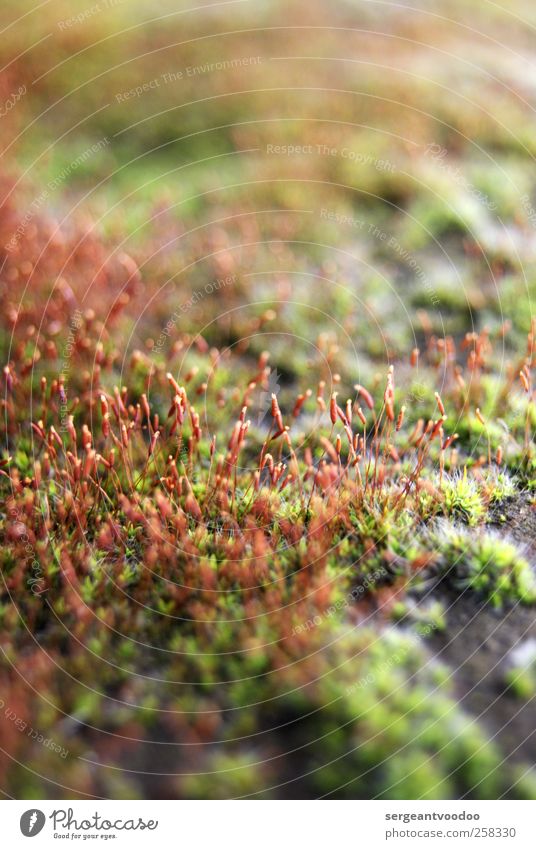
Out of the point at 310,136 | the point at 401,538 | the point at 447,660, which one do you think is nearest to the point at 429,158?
the point at 310,136

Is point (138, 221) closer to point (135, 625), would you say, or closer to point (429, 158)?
point (429, 158)

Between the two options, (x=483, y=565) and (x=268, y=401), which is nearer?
(x=483, y=565)

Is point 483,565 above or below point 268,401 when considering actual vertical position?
below
